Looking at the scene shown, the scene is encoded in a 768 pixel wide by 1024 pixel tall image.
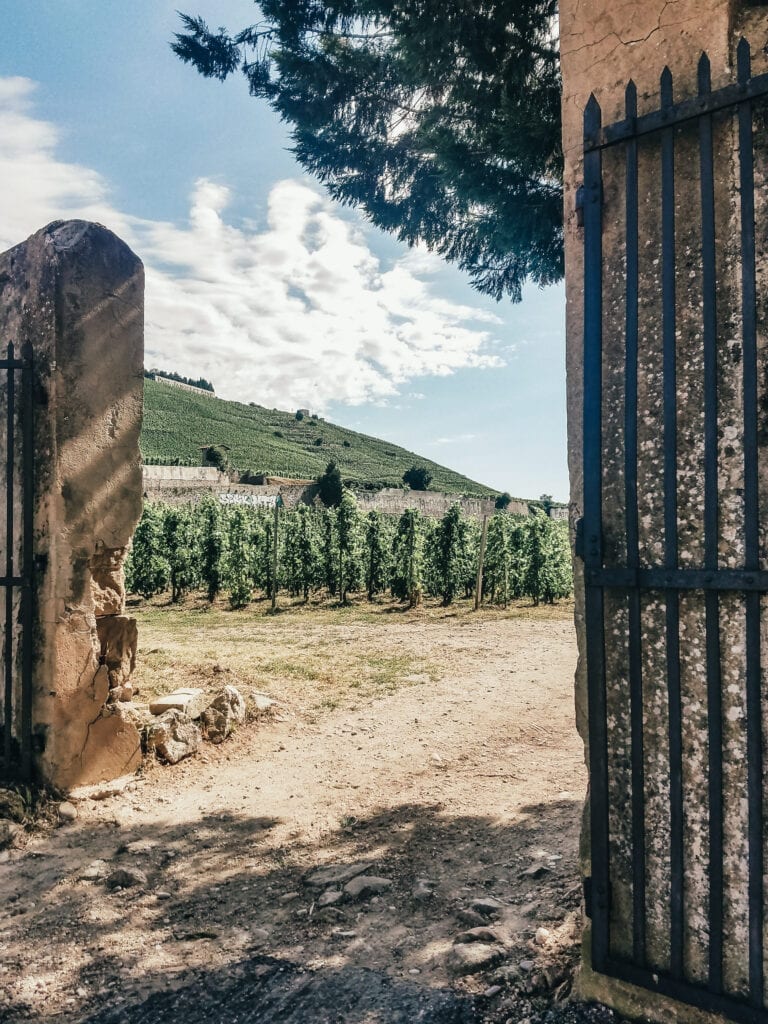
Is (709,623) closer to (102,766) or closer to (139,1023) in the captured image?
(139,1023)

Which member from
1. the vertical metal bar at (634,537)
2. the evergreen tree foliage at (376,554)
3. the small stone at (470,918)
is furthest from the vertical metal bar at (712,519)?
the evergreen tree foliage at (376,554)

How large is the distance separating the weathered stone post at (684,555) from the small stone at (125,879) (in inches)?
91.9

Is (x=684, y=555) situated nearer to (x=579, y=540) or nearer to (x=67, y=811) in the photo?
(x=579, y=540)

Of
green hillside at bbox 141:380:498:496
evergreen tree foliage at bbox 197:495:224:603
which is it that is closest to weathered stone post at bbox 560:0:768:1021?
evergreen tree foliage at bbox 197:495:224:603

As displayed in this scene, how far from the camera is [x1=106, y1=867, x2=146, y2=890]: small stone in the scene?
3.61 metres

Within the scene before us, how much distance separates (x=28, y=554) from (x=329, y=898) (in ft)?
9.55

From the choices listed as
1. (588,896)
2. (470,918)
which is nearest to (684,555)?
(588,896)

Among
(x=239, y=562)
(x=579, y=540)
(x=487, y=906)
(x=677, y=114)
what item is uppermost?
(x=677, y=114)

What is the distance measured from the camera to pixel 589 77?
8.32 ft

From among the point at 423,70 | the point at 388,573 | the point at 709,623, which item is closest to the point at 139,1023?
the point at 709,623

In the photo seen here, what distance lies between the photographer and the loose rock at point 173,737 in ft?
17.1

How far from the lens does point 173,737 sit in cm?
534

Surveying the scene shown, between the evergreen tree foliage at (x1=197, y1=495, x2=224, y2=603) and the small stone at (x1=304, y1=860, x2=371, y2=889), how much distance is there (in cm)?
1267

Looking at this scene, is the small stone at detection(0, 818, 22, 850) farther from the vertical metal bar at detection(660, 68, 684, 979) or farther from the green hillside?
the green hillside
